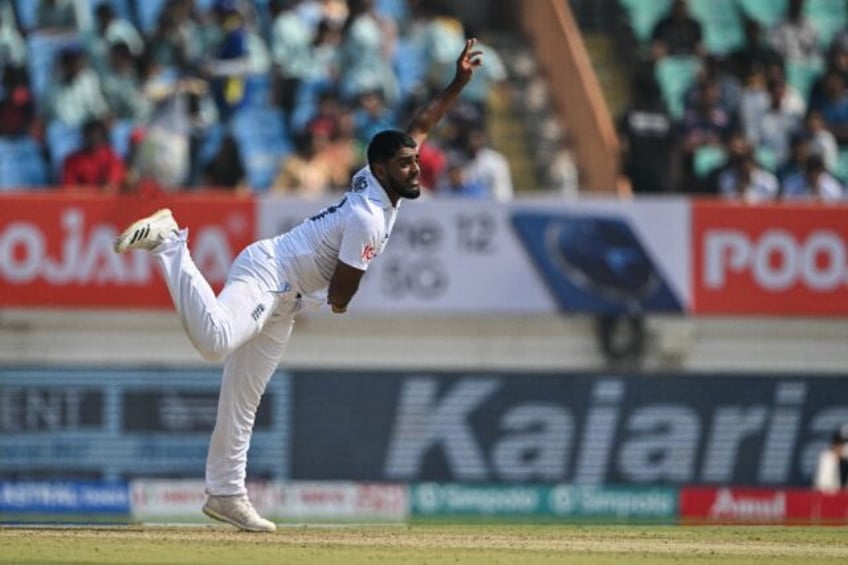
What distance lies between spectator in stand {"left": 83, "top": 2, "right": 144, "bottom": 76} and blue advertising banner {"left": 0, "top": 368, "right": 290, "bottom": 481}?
126 inches

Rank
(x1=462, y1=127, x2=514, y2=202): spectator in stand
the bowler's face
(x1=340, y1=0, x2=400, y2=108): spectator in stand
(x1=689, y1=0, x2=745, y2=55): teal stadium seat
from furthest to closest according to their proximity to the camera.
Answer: (x1=689, y1=0, x2=745, y2=55): teal stadium seat < (x1=340, y1=0, x2=400, y2=108): spectator in stand < (x1=462, y1=127, x2=514, y2=202): spectator in stand < the bowler's face

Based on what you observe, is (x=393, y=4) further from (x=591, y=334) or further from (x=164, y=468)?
(x=164, y=468)

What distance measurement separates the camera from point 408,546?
1046 cm

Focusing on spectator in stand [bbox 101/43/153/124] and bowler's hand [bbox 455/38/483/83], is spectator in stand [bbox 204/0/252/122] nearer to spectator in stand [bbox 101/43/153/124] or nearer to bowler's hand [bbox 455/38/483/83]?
spectator in stand [bbox 101/43/153/124]

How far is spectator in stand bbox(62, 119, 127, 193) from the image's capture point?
711 inches

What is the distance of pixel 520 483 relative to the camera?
17.6 meters

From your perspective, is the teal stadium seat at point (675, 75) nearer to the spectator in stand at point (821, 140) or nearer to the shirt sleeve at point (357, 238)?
the spectator in stand at point (821, 140)

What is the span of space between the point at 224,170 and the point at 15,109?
1.94 meters

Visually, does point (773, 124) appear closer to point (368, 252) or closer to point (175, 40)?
point (175, 40)

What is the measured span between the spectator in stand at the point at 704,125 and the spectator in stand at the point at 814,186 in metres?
0.90

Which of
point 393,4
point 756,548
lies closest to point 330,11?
point 393,4

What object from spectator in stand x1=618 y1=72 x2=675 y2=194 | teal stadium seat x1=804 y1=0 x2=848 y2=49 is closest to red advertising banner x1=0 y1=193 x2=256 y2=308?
spectator in stand x1=618 y1=72 x2=675 y2=194

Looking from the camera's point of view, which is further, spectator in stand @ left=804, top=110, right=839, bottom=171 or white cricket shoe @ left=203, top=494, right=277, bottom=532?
spectator in stand @ left=804, top=110, right=839, bottom=171

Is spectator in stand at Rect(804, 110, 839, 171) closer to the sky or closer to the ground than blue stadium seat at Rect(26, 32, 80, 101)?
closer to the ground
